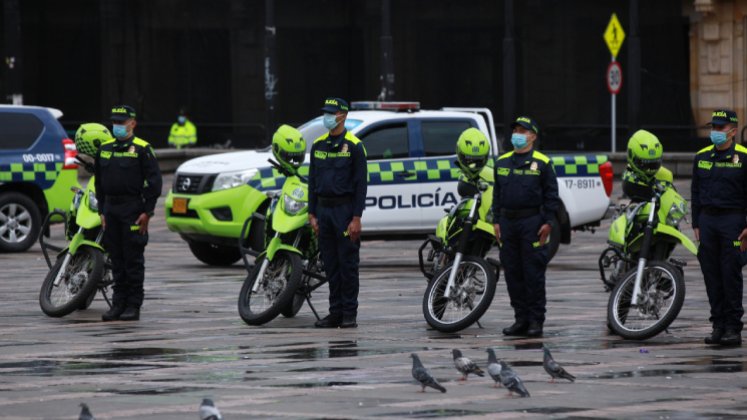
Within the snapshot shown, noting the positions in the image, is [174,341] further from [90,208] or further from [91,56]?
[91,56]

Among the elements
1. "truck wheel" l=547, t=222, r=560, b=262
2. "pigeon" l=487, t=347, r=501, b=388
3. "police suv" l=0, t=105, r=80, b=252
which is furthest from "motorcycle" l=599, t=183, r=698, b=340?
"police suv" l=0, t=105, r=80, b=252

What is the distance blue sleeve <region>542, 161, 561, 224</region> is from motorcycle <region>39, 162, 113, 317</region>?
3.59 metres

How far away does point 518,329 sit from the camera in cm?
1308

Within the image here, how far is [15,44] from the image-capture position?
3391cm

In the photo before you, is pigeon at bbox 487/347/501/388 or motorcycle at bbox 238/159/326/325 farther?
motorcycle at bbox 238/159/326/325

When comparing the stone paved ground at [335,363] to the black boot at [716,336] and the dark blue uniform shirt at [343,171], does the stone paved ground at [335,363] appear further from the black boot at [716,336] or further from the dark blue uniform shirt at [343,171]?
the dark blue uniform shirt at [343,171]

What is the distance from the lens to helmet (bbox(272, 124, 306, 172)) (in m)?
14.1

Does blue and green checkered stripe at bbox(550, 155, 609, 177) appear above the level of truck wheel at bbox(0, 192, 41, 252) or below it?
above

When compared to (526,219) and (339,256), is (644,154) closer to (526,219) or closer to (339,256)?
(526,219)

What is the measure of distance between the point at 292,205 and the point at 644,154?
2680 millimetres

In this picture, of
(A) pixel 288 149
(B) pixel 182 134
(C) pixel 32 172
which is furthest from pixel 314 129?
(B) pixel 182 134

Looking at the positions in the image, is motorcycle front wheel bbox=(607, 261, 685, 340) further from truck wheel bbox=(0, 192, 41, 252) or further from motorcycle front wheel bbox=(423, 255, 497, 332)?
truck wheel bbox=(0, 192, 41, 252)

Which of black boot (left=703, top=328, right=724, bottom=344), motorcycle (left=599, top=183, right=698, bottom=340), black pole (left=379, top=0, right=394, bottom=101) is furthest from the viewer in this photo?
black pole (left=379, top=0, right=394, bottom=101)

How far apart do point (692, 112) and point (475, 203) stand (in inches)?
1057
